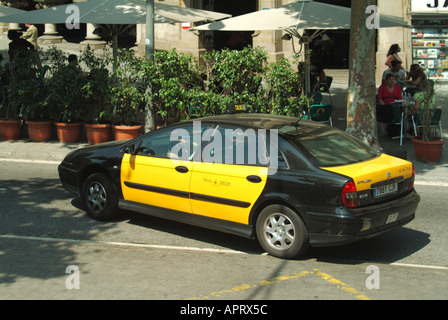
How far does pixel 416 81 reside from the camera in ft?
53.3

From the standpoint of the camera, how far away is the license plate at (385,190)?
6.75 meters

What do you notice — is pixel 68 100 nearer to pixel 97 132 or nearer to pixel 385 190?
pixel 97 132

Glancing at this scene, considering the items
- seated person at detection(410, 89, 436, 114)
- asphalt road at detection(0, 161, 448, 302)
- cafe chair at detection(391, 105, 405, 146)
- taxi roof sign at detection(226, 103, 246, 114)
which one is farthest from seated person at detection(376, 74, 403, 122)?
asphalt road at detection(0, 161, 448, 302)

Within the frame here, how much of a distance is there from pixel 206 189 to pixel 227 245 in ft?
2.55

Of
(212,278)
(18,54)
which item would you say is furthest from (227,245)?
(18,54)

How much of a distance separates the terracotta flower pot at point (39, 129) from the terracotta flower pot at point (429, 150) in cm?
798

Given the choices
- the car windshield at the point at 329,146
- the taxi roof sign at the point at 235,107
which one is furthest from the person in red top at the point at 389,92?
the car windshield at the point at 329,146

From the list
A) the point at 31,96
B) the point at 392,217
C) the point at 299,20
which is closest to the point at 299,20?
the point at 299,20

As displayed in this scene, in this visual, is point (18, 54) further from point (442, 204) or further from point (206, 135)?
point (442, 204)

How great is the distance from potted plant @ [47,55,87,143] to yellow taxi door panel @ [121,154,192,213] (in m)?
5.80

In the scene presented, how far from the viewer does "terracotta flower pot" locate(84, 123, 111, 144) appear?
44.5 feet

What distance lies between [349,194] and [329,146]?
0.94 meters

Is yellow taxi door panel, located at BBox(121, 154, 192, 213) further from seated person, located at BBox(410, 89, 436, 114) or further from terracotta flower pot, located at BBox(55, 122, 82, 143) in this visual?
seated person, located at BBox(410, 89, 436, 114)

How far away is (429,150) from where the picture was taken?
12.2 m
